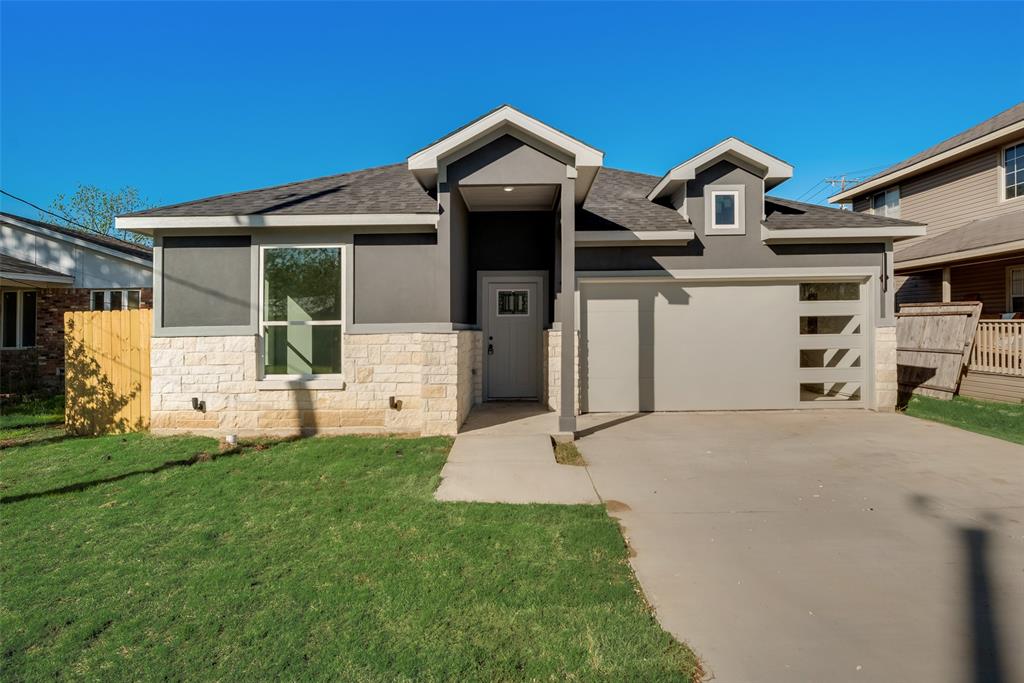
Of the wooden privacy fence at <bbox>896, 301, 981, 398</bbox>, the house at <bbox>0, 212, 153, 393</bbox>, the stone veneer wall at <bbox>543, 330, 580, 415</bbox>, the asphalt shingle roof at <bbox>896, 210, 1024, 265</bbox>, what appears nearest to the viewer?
the stone veneer wall at <bbox>543, 330, 580, 415</bbox>

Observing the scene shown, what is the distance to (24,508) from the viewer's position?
14.1ft

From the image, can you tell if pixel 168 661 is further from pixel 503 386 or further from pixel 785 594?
pixel 503 386

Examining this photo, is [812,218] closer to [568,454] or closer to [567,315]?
[567,315]

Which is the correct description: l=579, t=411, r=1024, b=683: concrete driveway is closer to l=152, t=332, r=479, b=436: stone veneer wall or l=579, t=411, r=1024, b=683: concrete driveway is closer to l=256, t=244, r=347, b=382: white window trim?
l=152, t=332, r=479, b=436: stone veneer wall

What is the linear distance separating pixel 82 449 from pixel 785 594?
789 centimetres

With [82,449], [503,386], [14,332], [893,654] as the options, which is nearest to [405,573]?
[893,654]

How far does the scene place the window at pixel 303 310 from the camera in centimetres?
726

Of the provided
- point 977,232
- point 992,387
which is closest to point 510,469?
point 992,387

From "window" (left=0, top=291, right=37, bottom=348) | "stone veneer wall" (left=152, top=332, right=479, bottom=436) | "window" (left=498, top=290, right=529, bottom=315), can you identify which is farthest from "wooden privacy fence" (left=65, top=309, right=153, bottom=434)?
"window" (left=0, top=291, right=37, bottom=348)

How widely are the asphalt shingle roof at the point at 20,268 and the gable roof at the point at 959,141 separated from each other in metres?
22.6

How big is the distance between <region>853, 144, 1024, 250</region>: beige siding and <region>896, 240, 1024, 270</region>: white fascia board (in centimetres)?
209

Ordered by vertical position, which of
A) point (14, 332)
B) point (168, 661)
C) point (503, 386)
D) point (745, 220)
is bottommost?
point (168, 661)

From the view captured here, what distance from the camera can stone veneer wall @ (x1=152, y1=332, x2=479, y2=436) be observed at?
7078mm

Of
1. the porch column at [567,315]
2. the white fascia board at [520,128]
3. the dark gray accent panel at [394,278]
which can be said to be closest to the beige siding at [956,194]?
the white fascia board at [520,128]
